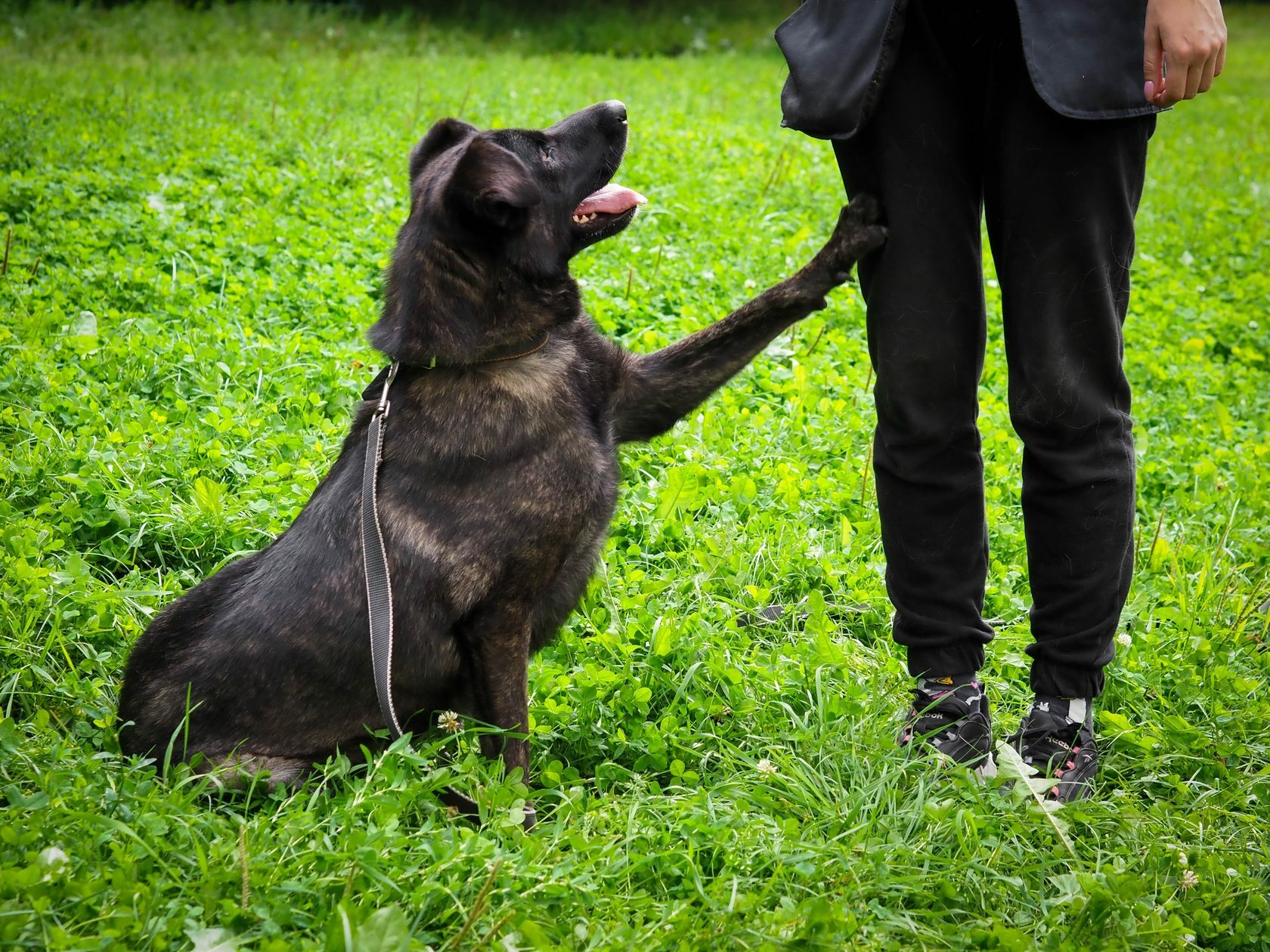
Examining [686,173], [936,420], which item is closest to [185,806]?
[936,420]

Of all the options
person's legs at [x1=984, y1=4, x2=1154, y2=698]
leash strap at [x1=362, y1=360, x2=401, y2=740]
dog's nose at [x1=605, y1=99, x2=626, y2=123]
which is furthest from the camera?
dog's nose at [x1=605, y1=99, x2=626, y2=123]

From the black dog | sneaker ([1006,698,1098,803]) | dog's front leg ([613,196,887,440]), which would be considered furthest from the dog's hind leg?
sneaker ([1006,698,1098,803])

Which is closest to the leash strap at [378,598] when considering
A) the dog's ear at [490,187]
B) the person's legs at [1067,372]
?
the dog's ear at [490,187]

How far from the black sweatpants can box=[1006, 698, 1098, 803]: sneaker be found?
0.05m

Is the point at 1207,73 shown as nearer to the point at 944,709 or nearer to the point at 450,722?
the point at 944,709

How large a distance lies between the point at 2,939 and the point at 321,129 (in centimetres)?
640

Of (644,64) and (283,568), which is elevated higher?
(644,64)

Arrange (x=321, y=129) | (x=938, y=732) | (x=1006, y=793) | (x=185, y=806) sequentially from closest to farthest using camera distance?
(x=185, y=806)
(x=1006, y=793)
(x=938, y=732)
(x=321, y=129)

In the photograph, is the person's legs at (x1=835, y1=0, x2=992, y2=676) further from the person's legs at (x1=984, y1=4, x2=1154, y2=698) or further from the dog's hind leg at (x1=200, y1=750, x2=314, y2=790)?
the dog's hind leg at (x1=200, y1=750, x2=314, y2=790)

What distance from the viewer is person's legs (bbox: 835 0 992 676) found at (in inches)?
86.5

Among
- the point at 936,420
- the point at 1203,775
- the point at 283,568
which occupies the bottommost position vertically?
the point at 1203,775

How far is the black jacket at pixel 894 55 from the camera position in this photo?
1981mm

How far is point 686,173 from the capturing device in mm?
7266

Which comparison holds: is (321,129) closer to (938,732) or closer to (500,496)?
(500,496)
